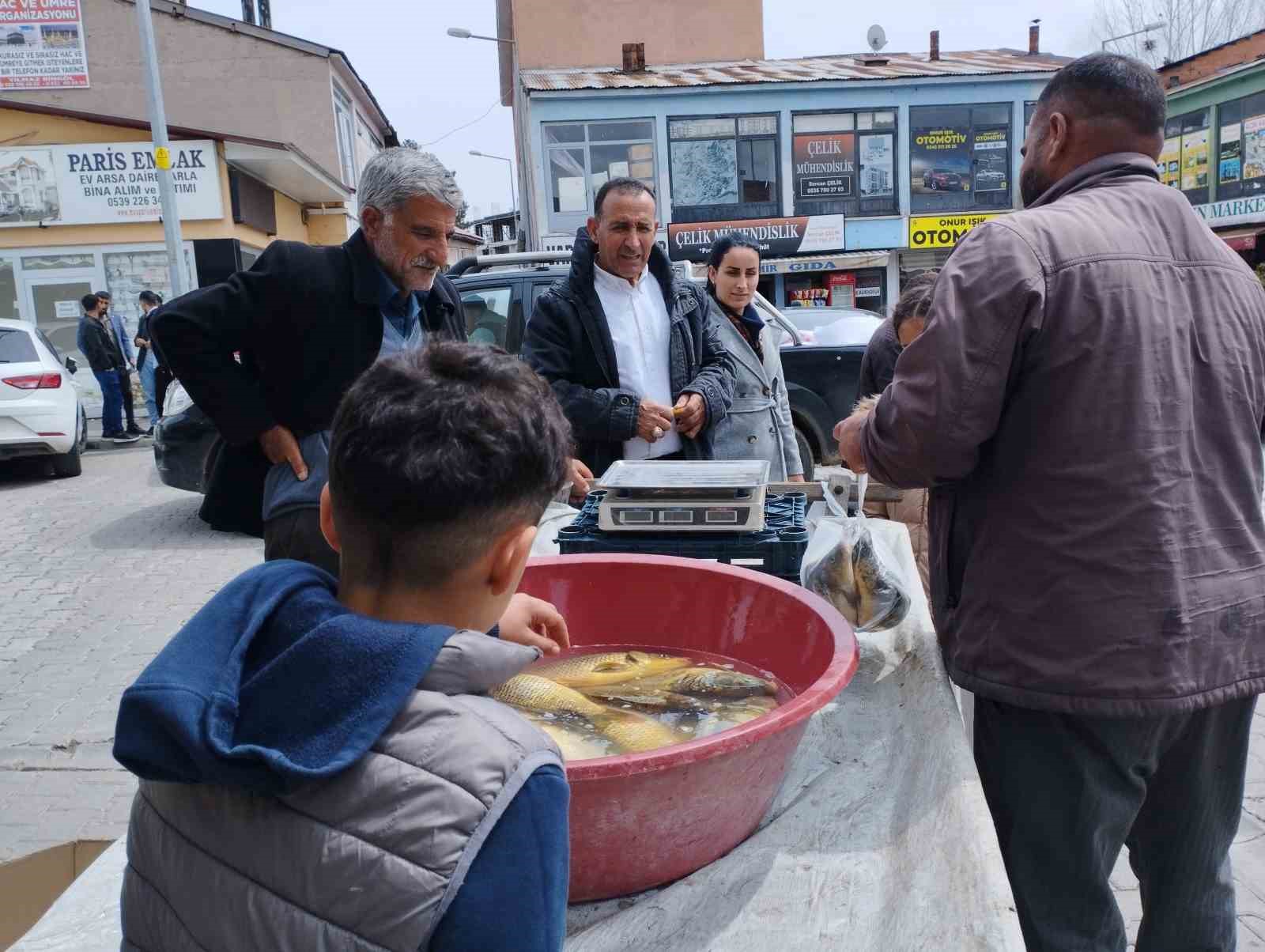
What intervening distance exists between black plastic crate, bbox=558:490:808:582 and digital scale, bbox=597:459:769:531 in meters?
0.03

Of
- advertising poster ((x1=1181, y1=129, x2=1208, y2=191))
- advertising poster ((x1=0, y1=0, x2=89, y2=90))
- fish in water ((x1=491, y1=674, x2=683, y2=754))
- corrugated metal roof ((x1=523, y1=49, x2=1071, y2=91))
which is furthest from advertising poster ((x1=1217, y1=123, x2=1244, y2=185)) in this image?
fish in water ((x1=491, y1=674, x2=683, y2=754))

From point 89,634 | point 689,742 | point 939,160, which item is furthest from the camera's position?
point 939,160

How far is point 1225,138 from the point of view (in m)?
24.6

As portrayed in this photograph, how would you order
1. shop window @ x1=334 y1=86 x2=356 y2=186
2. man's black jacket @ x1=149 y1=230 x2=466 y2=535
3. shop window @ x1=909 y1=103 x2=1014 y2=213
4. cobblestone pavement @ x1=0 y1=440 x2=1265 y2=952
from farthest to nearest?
1. shop window @ x1=909 y1=103 x2=1014 y2=213
2. shop window @ x1=334 y1=86 x2=356 y2=186
3. cobblestone pavement @ x1=0 y1=440 x2=1265 y2=952
4. man's black jacket @ x1=149 y1=230 x2=466 y2=535

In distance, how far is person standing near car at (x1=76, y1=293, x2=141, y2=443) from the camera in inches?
477

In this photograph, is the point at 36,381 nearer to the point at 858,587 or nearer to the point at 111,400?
the point at 111,400

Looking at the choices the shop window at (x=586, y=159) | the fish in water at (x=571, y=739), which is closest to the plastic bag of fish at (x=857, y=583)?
the fish in water at (x=571, y=739)

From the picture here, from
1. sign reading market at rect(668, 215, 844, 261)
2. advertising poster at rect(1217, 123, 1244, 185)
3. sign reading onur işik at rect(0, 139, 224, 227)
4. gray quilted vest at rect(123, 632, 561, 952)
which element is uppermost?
advertising poster at rect(1217, 123, 1244, 185)

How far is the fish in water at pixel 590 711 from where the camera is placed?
149 cm

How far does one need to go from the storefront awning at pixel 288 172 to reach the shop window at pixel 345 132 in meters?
2.32

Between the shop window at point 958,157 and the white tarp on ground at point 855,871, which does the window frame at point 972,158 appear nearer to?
the shop window at point 958,157

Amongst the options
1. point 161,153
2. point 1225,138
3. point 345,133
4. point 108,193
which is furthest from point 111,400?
point 1225,138

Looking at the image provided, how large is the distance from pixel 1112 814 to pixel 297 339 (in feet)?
6.62

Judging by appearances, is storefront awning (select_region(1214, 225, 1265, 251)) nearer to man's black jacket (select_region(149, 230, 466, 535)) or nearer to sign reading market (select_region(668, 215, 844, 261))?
sign reading market (select_region(668, 215, 844, 261))
